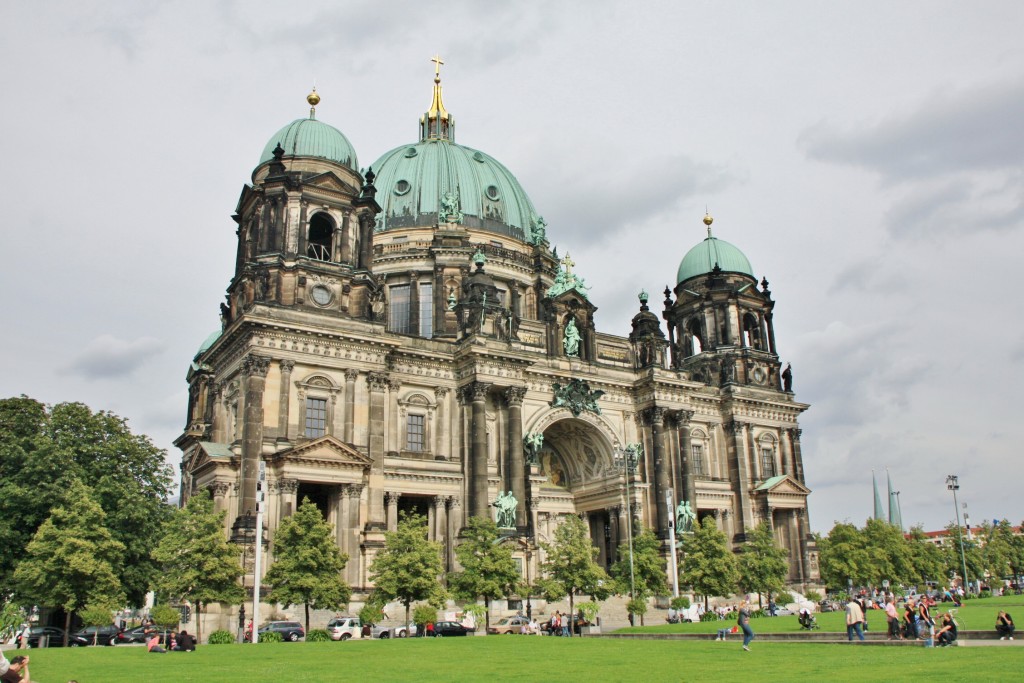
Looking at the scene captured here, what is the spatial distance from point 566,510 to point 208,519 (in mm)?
29481

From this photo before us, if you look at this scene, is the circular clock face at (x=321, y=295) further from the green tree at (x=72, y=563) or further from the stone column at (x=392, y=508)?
the green tree at (x=72, y=563)

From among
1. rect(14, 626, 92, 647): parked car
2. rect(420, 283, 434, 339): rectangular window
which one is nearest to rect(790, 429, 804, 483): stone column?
rect(420, 283, 434, 339): rectangular window

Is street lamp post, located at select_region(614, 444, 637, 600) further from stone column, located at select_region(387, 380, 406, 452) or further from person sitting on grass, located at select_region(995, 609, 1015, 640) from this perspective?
person sitting on grass, located at select_region(995, 609, 1015, 640)

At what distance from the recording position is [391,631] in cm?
4453

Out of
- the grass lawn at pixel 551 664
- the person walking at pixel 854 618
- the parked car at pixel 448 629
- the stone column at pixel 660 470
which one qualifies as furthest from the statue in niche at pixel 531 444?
the person walking at pixel 854 618

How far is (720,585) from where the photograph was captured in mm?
52969

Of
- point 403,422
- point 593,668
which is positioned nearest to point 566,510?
point 403,422

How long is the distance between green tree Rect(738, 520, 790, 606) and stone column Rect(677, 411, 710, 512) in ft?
17.0

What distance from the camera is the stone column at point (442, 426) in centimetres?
5325

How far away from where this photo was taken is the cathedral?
4700cm

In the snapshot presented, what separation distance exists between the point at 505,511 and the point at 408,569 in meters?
10.9

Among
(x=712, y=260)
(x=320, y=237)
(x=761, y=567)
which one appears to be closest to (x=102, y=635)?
(x=320, y=237)

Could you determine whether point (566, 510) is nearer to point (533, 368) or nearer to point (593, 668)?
point (533, 368)

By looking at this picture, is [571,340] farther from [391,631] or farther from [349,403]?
[391,631]
